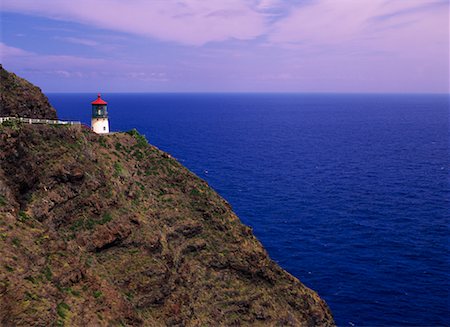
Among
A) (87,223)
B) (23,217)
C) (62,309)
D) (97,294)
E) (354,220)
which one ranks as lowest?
(354,220)

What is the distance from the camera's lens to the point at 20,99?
51469mm

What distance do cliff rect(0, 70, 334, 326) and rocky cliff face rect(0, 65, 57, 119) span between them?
6.82 m

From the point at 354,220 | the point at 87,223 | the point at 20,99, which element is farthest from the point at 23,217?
the point at 354,220

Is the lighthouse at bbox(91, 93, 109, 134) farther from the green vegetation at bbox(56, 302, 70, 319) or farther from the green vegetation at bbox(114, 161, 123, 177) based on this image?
the green vegetation at bbox(56, 302, 70, 319)

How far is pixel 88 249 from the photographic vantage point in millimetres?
41219

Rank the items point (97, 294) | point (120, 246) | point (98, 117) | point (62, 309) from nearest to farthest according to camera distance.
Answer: point (62, 309)
point (97, 294)
point (120, 246)
point (98, 117)

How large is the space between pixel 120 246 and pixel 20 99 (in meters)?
24.4

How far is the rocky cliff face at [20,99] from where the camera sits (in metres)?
50.0

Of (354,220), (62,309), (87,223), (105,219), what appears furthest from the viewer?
(354,220)

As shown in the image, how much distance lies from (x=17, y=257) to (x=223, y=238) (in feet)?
99.7

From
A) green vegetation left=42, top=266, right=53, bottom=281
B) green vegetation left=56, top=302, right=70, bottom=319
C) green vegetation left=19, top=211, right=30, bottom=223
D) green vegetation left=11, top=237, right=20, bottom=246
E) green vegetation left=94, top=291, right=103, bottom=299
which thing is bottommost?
green vegetation left=94, top=291, right=103, bottom=299

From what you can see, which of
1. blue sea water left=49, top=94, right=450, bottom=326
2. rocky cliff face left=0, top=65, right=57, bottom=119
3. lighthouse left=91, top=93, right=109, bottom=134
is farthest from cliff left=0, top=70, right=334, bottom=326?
blue sea water left=49, top=94, right=450, bottom=326

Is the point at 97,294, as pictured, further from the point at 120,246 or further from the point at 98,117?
the point at 98,117

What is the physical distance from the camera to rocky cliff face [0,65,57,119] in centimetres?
4997
